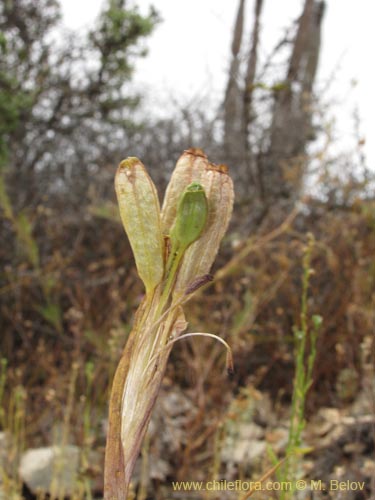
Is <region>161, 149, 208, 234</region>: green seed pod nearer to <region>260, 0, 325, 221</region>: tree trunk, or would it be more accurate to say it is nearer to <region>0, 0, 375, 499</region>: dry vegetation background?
<region>0, 0, 375, 499</region>: dry vegetation background

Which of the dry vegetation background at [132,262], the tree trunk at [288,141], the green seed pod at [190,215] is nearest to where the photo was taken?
the green seed pod at [190,215]

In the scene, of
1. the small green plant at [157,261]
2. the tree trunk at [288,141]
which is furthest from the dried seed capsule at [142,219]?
the tree trunk at [288,141]

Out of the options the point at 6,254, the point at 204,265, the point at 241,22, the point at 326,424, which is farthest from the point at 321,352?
the point at 241,22

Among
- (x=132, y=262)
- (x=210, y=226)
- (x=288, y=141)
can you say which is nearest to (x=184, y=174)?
(x=210, y=226)

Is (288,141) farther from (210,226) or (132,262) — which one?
(210,226)

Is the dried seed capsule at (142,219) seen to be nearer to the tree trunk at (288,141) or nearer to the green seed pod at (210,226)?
the green seed pod at (210,226)

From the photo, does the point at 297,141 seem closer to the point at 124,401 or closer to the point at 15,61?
the point at 15,61

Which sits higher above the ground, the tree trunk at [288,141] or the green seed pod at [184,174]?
the tree trunk at [288,141]
